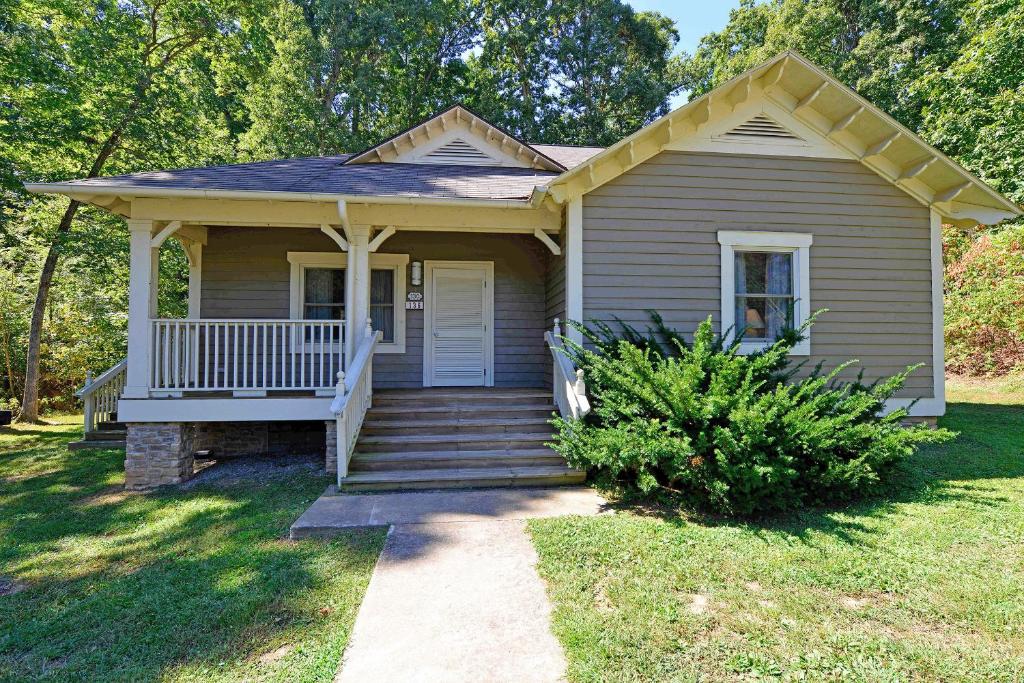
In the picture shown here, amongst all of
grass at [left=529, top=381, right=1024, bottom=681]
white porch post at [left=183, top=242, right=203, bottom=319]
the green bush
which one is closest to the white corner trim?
grass at [left=529, top=381, right=1024, bottom=681]

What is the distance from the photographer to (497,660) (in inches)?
99.1

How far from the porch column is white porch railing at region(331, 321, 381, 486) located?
123mm

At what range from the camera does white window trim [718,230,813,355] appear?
6.68 metres

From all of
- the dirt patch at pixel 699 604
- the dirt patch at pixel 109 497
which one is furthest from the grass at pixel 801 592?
the dirt patch at pixel 109 497

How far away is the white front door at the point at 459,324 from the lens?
26.6 feet

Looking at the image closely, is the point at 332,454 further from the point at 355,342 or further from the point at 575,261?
the point at 575,261

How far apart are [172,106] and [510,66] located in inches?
485

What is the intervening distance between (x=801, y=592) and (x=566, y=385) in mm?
3208

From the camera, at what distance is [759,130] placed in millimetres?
6773

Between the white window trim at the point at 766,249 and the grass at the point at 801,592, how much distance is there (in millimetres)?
2386

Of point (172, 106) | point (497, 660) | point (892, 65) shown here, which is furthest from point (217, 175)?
point (892, 65)

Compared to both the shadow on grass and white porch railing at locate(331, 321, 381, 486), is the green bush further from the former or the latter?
white porch railing at locate(331, 321, 381, 486)

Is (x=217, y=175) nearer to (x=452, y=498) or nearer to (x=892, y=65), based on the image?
(x=452, y=498)

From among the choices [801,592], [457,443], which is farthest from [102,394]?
[801,592]
